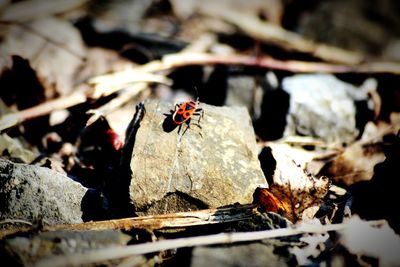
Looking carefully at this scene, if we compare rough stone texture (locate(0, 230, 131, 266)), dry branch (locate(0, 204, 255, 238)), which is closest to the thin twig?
rough stone texture (locate(0, 230, 131, 266))

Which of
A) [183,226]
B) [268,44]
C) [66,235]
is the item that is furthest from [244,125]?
[268,44]

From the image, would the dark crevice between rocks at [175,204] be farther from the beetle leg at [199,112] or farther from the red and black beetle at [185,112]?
the beetle leg at [199,112]

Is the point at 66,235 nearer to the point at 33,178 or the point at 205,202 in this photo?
the point at 33,178

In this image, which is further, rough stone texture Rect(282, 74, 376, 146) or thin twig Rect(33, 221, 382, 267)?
rough stone texture Rect(282, 74, 376, 146)

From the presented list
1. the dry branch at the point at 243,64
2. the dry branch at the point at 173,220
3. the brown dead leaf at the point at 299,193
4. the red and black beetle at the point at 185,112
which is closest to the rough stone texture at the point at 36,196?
the dry branch at the point at 173,220

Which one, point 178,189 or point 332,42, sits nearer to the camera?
point 178,189

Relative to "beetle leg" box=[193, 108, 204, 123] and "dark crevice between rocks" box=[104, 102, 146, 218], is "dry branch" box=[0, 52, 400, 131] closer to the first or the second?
"dark crevice between rocks" box=[104, 102, 146, 218]
